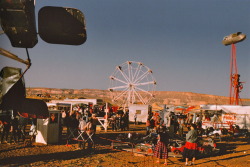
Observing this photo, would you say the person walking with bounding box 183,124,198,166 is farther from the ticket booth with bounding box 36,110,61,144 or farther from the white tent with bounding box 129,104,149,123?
the white tent with bounding box 129,104,149,123

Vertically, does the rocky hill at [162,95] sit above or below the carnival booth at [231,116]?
above

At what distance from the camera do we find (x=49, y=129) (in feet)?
46.6

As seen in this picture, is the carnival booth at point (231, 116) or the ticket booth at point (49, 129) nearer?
the ticket booth at point (49, 129)

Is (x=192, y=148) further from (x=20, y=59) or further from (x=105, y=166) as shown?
(x=20, y=59)

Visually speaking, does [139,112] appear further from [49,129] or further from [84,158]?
[84,158]

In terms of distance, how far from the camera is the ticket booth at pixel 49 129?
14.0 metres

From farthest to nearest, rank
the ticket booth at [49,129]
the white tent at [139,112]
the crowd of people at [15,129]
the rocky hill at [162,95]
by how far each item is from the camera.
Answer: the rocky hill at [162,95] < the white tent at [139,112] < the ticket booth at [49,129] < the crowd of people at [15,129]

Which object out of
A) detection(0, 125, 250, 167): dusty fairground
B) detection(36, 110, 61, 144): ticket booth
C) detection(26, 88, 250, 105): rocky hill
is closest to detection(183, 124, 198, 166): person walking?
detection(0, 125, 250, 167): dusty fairground

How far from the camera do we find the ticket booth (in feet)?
46.0

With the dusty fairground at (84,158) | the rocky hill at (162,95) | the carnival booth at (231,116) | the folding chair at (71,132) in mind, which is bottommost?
the dusty fairground at (84,158)

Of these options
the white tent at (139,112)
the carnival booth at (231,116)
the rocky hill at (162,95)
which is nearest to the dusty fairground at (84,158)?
the carnival booth at (231,116)

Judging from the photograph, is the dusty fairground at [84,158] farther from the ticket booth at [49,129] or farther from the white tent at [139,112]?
the white tent at [139,112]

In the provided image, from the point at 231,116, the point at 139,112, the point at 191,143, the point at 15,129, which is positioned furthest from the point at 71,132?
the point at 231,116

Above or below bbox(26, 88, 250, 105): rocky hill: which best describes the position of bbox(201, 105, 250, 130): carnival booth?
below
